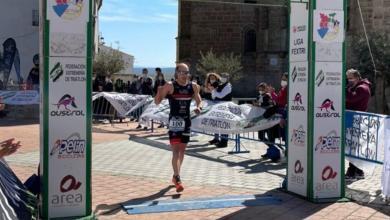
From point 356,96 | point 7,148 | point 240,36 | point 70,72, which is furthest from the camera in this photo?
point 240,36

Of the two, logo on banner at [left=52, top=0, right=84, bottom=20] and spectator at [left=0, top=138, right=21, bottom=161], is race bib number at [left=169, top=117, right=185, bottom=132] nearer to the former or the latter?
logo on banner at [left=52, top=0, right=84, bottom=20]

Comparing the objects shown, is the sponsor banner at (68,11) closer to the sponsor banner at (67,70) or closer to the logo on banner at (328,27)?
the sponsor banner at (67,70)

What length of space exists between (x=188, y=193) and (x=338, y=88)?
2613 millimetres

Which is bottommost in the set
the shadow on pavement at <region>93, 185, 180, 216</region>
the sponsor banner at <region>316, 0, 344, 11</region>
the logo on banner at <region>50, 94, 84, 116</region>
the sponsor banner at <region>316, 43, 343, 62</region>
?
the shadow on pavement at <region>93, 185, 180, 216</region>

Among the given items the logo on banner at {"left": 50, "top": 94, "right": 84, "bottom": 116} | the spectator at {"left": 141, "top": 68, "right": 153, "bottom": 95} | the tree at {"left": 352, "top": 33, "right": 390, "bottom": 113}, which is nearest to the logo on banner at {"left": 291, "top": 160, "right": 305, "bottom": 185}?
the logo on banner at {"left": 50, "top": 94, "right": 84, "bottom": 116}

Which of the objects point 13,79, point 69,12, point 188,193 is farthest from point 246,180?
point 13,79

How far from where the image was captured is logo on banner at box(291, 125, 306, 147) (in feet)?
26.9

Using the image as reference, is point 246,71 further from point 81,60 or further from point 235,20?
point 81,60

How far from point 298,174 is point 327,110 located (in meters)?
1.02

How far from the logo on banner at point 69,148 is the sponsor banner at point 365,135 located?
15.1ft

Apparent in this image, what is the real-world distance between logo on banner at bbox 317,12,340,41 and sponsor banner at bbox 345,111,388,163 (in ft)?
5.33

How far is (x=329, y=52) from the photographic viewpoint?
8.04 meters

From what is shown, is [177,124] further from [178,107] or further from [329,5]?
[329,5]

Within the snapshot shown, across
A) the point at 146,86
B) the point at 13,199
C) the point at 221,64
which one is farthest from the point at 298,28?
the point at 221,64
